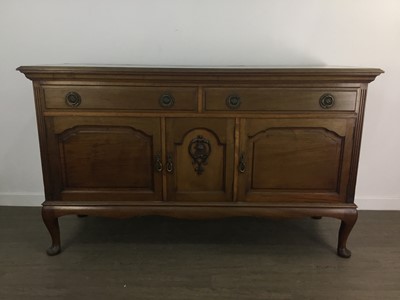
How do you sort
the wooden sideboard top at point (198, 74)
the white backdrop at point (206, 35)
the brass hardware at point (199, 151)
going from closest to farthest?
the wooden sideboard top at point (198, 74) → the brass hardware at point (199, 151) → the white backdrop at point (206, 35)

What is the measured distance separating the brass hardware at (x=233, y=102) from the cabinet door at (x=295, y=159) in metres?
0.08

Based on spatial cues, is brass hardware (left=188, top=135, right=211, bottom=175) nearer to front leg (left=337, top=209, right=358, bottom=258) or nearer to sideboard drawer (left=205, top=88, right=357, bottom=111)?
sideboard drawer (left=205, top=88, right=357, bottom=111)

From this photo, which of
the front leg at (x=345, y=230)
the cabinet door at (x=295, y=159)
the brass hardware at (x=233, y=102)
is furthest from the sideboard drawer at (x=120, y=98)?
the front leg at (x=345, y=230)

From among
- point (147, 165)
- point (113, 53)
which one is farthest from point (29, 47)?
point (147, 165)

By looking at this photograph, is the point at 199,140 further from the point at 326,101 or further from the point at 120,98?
the point at 326,101

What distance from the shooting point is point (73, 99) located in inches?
57.2

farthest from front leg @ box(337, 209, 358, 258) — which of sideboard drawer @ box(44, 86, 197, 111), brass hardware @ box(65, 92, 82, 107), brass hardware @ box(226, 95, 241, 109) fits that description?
brass hardware @ box(65, 92, 82, 107)

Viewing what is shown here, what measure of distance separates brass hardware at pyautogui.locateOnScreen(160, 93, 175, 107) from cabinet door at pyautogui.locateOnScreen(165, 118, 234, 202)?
0.06 metres

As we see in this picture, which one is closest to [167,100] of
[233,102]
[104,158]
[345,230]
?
[233,102]

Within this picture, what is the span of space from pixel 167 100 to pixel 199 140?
0.67 ft

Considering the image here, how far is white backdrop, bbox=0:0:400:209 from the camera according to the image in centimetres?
190

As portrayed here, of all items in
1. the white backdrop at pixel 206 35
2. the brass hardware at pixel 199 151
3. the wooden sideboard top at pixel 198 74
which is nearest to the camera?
the wooden sideboard top at pixel 198 74

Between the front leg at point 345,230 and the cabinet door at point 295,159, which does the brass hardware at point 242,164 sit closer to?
the cabinet door at point 295,159

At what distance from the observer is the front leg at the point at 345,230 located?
157cm
